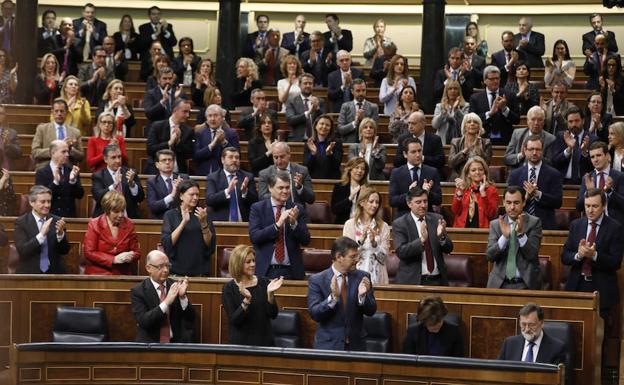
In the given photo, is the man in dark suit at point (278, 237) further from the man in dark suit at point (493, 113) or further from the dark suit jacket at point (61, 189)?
the man in dark suit at point (493, 113)

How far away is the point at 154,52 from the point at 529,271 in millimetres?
6591

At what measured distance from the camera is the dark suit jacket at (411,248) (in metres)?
8.71

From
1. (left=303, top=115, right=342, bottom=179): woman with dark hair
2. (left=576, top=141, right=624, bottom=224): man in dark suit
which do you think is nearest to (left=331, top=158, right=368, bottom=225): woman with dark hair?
(left=303, top=115, right=342, bottom=179): woman with dark hair

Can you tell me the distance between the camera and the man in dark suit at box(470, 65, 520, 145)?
1166 centimetres

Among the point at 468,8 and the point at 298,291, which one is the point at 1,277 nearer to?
the point at 298,291

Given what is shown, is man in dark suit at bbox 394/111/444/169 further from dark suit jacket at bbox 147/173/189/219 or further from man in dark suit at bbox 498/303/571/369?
man in dark suit at bbox 498/303/571/369

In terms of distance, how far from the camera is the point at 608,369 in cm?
894

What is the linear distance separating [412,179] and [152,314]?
8.62 feet

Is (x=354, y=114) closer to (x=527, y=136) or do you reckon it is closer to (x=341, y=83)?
(x=341, y=83)

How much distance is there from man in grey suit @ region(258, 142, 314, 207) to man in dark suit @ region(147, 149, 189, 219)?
579 millimetres

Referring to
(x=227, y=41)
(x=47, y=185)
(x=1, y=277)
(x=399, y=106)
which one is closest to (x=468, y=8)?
(x=227, y=41)

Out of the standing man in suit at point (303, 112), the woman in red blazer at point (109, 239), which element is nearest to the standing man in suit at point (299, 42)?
the standing man in suit at point (303, 112)

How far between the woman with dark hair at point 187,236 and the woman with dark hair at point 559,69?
566 cm

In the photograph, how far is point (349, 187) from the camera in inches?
395
